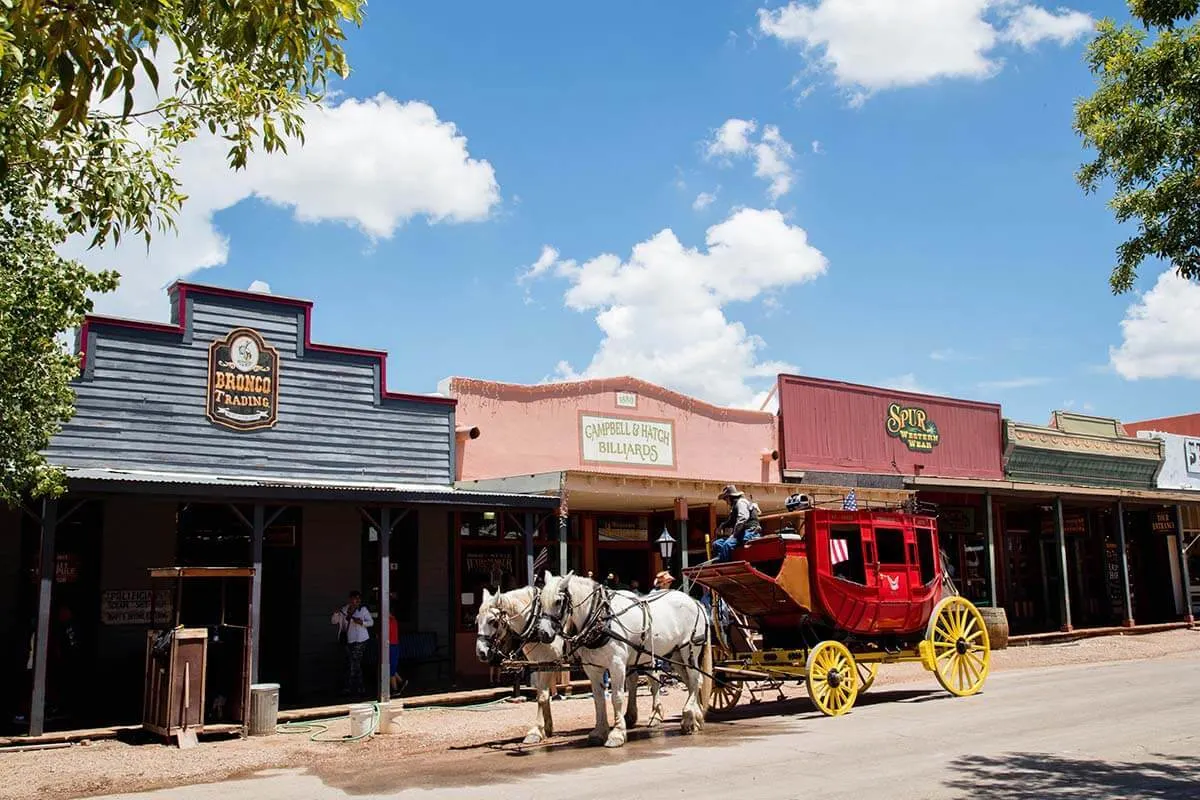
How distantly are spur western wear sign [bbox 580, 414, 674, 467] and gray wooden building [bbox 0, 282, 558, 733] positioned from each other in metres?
2.94

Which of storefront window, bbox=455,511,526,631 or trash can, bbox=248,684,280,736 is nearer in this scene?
trash can, bbox=248,684,280,736

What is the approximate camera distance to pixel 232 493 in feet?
43.1

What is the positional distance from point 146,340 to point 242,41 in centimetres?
959

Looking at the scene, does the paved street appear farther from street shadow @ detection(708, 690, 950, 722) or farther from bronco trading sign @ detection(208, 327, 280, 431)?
bronco trading sign @ detection(208, 327, 280, 431)

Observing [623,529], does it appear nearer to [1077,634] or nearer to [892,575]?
[892,575]

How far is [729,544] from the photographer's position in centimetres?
1303

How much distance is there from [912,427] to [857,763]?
58.7ft

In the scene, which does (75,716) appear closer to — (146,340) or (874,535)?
(146,340)

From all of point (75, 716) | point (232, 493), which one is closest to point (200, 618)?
point (75, 716)

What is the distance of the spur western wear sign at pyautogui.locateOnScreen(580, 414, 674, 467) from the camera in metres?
20.0

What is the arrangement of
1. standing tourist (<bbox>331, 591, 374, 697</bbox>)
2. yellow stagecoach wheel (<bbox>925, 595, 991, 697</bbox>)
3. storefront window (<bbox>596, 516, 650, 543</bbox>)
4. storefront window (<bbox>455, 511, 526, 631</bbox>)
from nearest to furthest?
yellow stagecoach wheel (<bbox>925, 595, 991, 697</bbox>), standing tourist (<bbox>331, 591, 374, 697</bbox>), storefront window (<bbox>455, 511, 526, 631</bbox>), storefront window (<bbox>596, 516, 650, 543</bbox>)

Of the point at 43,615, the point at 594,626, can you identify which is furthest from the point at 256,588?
the point at 594,626

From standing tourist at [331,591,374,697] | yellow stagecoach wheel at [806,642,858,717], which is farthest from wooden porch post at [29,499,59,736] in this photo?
yellow stagecoach wheel at [806,642,858,717]

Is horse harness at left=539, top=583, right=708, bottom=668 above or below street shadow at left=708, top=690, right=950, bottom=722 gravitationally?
above
